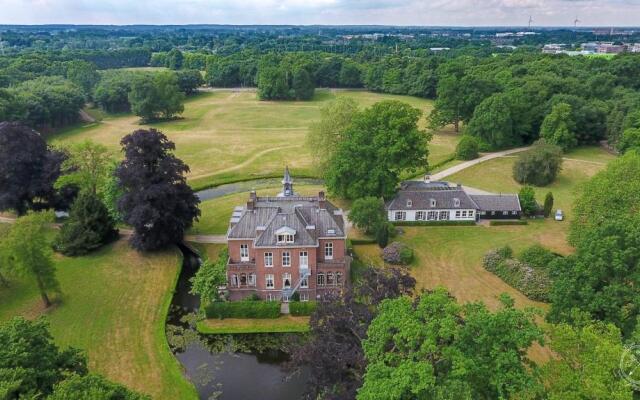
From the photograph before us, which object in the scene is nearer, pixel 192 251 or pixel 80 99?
pixel 192 251

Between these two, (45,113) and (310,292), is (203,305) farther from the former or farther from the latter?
(45,113)

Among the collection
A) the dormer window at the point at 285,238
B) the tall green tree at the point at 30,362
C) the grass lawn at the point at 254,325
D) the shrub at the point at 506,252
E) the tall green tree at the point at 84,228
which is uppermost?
the tall green tree at the point at 30,362

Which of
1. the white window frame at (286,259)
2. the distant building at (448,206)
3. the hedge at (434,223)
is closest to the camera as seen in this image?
the white window frame at (286,259)

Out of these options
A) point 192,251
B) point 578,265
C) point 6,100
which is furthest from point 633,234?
point 6,100

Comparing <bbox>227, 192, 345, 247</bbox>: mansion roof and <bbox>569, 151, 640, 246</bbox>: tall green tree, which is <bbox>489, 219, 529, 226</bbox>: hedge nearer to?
<bbox>569, 151, 640, 246</bbox>: tall green tree

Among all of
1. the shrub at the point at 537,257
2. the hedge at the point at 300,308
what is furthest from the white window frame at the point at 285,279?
the shrub at the point at 537,257

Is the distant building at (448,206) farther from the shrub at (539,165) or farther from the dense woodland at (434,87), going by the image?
the dense woodland at (434,87)

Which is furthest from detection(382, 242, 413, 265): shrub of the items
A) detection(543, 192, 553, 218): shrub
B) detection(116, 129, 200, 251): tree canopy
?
detection(116, 129, 200, 251): tree canopy

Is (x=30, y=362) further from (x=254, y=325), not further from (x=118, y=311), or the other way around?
(x=254, y=325)
